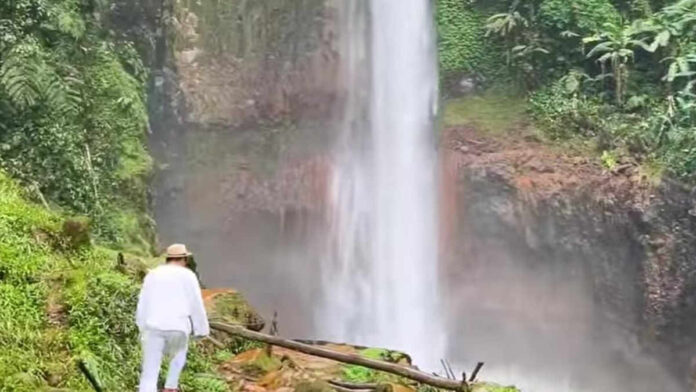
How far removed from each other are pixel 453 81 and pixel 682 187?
4691 millimetres

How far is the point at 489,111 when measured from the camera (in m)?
15.4

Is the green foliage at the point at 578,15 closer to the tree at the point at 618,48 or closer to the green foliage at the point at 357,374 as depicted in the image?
the tree at the point at 618,48

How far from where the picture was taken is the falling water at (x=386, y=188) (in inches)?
590

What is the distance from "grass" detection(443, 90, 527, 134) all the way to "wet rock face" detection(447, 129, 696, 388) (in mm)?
414

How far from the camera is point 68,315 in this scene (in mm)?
5547

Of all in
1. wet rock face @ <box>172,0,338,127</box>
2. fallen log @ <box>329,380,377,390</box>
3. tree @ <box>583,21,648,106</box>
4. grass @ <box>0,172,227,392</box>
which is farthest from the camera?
wet rock face @ <box>172,0,338,127</box>

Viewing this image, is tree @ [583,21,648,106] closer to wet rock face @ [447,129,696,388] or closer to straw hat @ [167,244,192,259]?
wet rock face @ [447,129,696,388]

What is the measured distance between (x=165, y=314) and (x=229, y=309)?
2.86m

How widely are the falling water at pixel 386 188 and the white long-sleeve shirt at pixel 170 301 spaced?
33.7ft

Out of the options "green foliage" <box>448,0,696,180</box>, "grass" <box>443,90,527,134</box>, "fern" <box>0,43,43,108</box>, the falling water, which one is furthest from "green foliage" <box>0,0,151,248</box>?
"green foliage" <box>448,0,696,180</box>

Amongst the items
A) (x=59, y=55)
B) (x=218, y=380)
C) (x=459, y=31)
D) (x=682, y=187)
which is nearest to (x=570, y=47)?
(x=459, y=31)

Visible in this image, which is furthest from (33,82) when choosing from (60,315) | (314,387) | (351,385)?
(314,387)

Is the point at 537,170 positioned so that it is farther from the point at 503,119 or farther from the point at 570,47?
the point at 570,47

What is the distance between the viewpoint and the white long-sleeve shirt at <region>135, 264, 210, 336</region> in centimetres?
449
